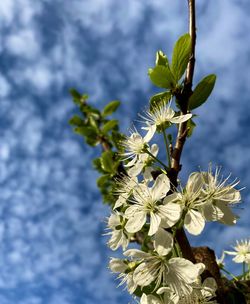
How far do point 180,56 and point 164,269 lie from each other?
760mm

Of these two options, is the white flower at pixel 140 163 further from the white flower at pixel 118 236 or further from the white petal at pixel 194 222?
the white petal at pixel 194 222

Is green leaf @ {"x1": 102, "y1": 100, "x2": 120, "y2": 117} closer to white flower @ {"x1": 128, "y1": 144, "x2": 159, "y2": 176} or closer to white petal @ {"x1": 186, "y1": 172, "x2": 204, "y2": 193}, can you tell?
white flower @ {"x1": 128, "y1": 144, "x2": 159, "y2": 176}

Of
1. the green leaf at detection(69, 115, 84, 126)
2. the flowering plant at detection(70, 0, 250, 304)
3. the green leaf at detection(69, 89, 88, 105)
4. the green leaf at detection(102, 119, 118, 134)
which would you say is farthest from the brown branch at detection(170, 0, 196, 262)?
the green leaf at detection(69, 89, 88, 105)

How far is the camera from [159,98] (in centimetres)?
172

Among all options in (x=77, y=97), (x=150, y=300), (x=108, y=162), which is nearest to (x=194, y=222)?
(x=150, y=300)

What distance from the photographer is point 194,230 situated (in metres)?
1.38

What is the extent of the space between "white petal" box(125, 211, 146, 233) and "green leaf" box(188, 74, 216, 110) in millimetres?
441

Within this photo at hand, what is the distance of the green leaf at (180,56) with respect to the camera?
1523 millimetres

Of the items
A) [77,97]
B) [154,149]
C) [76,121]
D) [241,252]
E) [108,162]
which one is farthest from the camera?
[77,97]

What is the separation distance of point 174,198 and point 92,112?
3.04 m

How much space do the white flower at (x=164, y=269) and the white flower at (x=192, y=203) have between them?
0.09 m

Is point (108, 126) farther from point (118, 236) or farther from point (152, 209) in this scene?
point (152, 209)

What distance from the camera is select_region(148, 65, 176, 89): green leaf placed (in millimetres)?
1588

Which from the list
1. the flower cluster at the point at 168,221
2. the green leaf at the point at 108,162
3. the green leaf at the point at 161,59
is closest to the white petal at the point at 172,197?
the flower cluster at the point at 168,221
